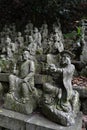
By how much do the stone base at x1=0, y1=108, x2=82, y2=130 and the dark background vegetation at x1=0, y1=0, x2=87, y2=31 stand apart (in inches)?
217

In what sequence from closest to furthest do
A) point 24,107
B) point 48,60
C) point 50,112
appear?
point 50,112 → point 24,107 → point 48,60

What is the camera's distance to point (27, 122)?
425cm

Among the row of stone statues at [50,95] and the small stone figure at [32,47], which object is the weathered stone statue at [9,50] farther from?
the row of stone statues at [50,95]

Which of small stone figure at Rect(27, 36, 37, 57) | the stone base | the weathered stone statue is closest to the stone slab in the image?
the stone base

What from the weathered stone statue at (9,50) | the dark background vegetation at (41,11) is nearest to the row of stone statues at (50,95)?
the weathered stone statue at (9,50)

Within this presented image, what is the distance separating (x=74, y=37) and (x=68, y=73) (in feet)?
19.3

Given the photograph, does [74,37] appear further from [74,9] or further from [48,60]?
[48,60]

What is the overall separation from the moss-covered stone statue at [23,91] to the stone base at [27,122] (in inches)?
5.9

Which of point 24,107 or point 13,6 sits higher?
point 13,6

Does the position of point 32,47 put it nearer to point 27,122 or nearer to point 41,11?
A: point 41,11

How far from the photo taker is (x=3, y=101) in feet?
16.6

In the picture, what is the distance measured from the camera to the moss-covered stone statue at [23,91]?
4574 millimetres

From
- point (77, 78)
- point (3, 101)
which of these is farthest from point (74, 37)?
point (3, 101)

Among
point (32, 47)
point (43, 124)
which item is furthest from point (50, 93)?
point (32, 47)
